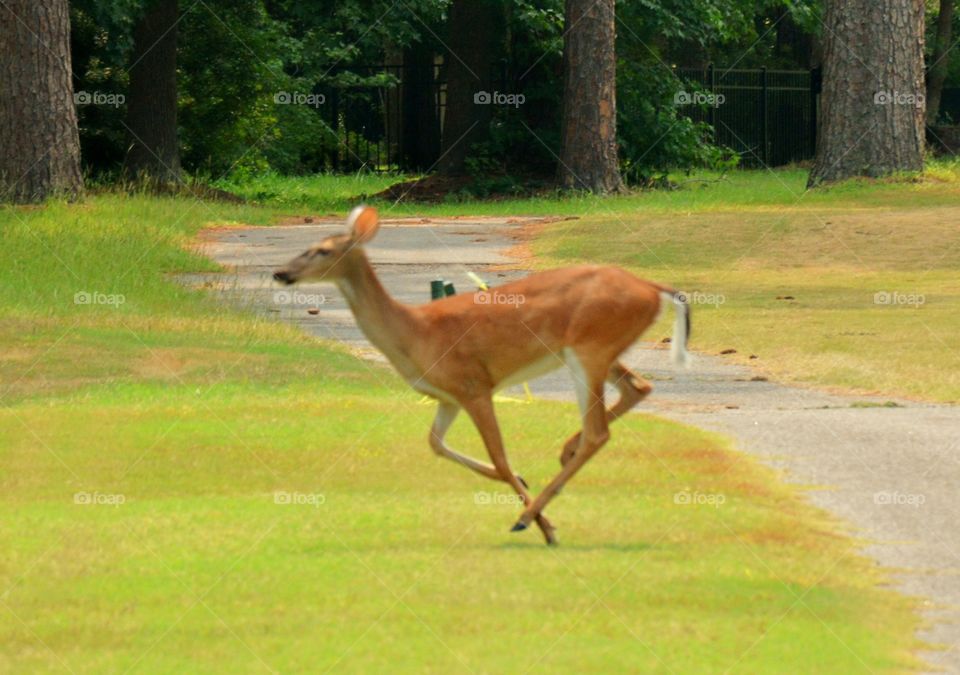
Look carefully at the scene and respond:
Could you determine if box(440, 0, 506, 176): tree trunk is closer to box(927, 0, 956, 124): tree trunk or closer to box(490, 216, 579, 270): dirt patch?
box(490, 216, 579, 270): dirt patch

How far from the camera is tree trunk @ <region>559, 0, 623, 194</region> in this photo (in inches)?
1201

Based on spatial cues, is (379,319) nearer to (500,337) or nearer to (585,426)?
(500,337)

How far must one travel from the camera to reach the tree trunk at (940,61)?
5091 cm

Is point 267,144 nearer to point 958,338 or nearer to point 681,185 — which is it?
point 681,185

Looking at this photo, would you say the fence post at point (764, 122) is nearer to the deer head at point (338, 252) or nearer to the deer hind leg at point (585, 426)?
the deer hind leg at point (585, 426)

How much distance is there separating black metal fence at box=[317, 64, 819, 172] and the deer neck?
1230 inches

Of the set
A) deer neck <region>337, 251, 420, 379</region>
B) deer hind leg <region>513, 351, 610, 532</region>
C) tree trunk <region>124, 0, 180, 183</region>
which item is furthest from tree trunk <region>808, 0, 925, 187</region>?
deer neck <region>337, 251, 420, 379</region>

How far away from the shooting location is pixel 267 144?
41125 millimetres

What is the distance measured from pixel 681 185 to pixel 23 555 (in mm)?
28733

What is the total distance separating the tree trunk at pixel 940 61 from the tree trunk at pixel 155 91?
84.5 feet

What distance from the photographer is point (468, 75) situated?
118 ft

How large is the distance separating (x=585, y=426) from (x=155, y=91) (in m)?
24.5

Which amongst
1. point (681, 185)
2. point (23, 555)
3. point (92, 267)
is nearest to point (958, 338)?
point (92, 267)

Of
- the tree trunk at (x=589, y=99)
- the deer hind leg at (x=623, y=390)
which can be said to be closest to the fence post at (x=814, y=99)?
the tree trunk at (x=589, y=99)
